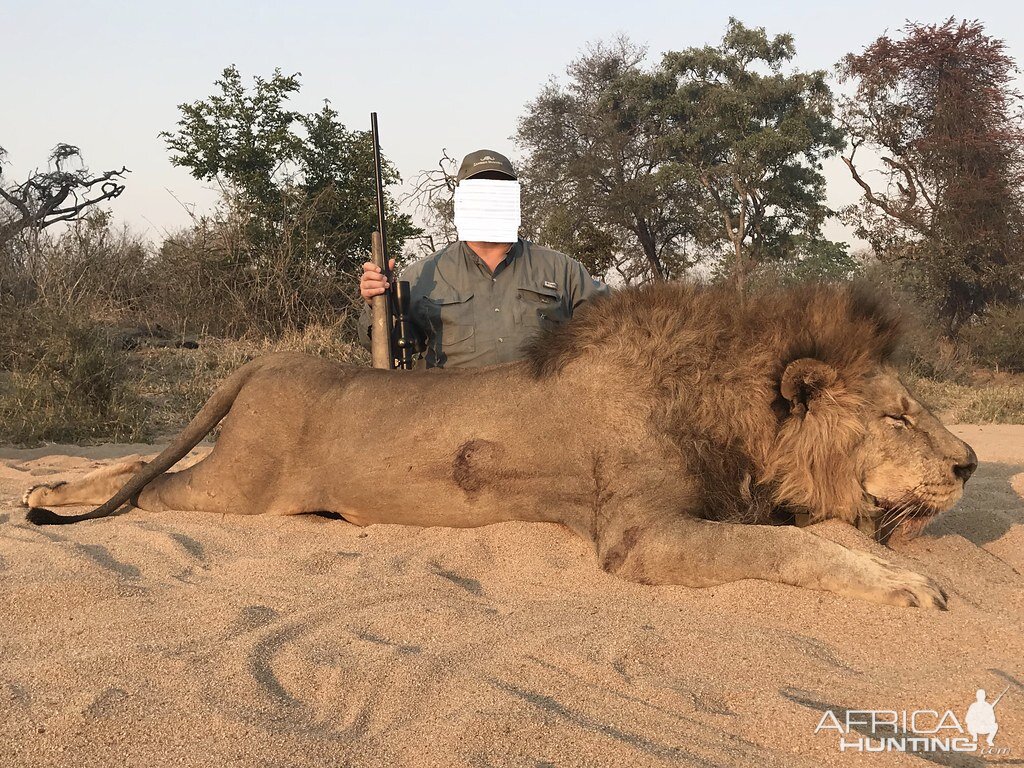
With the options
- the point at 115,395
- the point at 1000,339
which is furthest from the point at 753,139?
A: the point at 115,395

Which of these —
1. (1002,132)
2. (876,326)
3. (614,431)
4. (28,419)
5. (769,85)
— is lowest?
(28,419)

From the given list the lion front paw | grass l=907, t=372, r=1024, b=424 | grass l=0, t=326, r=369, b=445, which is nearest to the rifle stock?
the lion front paw

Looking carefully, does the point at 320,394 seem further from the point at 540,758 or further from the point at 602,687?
the point at 540,758

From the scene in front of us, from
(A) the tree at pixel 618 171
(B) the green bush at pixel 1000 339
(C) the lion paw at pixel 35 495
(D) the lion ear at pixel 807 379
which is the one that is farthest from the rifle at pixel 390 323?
(A) the tree at pixel 618 171

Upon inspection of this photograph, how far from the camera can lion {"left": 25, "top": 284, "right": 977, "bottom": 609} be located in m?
3.88

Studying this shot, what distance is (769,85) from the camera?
24656 millimetres

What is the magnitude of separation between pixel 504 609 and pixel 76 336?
686 centimetres

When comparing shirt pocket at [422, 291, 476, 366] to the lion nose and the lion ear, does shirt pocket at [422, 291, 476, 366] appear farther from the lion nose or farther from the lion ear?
the lion nose

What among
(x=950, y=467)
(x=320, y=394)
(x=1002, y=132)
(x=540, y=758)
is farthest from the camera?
(x=1002, y=132)

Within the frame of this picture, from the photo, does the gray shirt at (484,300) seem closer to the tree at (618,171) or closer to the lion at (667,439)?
the lion at (667,439)

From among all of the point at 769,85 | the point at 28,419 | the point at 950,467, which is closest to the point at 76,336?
the point at 28,419

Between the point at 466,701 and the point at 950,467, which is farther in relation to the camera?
the point at 950,467

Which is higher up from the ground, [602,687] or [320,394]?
[320,394]

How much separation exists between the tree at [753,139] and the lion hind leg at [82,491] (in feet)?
66.5
